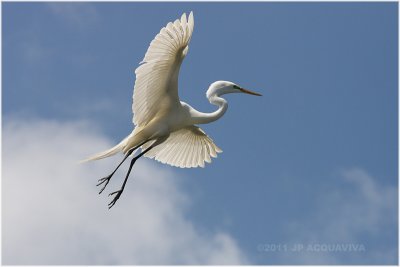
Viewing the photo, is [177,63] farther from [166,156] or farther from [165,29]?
[166,156]

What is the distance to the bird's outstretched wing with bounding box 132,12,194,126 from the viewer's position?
36.6 ft

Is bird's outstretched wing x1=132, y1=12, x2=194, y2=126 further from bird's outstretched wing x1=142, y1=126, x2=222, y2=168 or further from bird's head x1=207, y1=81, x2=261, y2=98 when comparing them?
bird's outstretched wing x1=142, y1=126, x2=222, y2=168

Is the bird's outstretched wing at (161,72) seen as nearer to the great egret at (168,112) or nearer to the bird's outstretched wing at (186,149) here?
the great egret at (168,112)

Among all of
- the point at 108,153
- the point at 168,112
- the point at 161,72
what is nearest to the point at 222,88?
the point at 168,112

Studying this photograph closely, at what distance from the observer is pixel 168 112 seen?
12.2m

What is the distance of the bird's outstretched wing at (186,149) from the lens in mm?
13422

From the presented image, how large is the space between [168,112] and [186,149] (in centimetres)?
149

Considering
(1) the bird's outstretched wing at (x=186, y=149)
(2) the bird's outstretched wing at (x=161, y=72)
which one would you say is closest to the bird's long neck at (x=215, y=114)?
(2) the bird's outstretched wing at (x=161, y=72)

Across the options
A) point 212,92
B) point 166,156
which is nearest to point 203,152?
point 166,156

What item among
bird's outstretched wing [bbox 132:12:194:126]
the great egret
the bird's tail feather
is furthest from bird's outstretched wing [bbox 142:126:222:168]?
bird's outstretched wing [bbox 132:12:194:126]

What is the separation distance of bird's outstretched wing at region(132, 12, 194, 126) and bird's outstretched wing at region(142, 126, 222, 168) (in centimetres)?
124

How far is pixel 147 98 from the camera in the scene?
1191 centimetres

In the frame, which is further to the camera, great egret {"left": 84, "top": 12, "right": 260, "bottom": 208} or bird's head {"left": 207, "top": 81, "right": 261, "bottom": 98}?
bird's head {"left": 207, "top": 81, "right": 261, "bottom": 98}

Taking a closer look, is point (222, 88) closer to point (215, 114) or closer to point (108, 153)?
point (215, 114)
